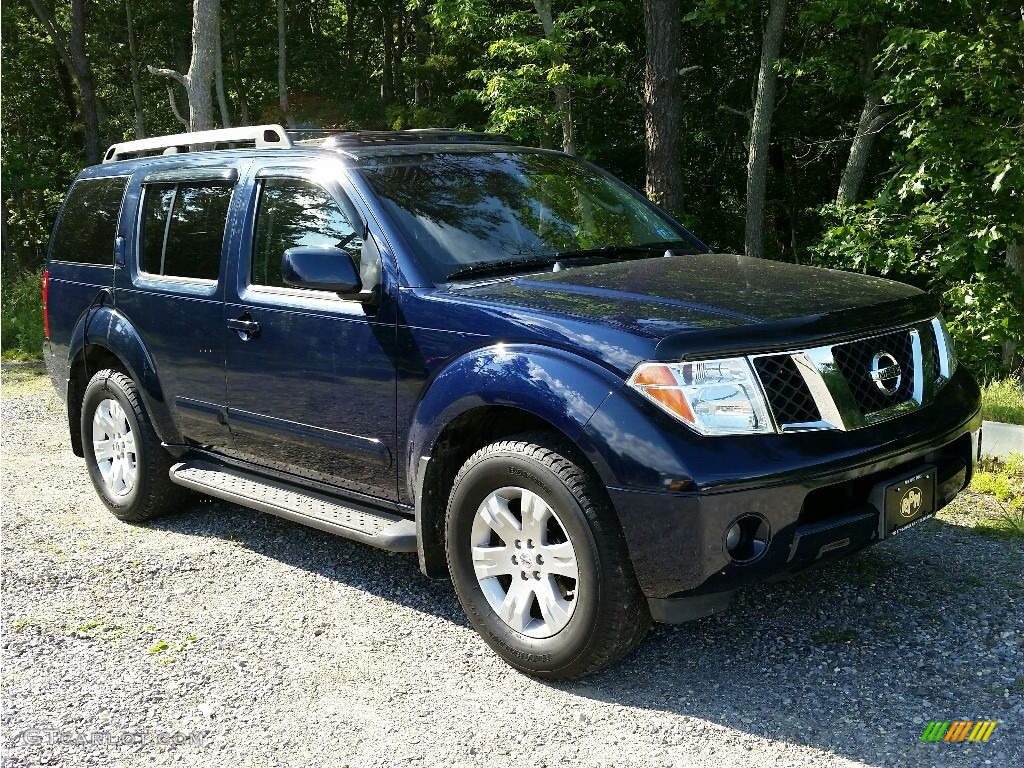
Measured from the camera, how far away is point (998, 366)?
34.7 ft

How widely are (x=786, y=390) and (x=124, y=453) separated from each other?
3979 mm

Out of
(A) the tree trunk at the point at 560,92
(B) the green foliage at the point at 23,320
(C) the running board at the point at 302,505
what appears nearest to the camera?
(C) the running board at the point at 302,505

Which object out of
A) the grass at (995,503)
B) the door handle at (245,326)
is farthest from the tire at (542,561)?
the grass at (995,503)

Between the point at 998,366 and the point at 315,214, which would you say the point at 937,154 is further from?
the point at 315,214

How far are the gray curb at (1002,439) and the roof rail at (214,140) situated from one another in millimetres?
4216

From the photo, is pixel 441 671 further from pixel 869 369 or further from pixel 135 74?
pixel 135 74

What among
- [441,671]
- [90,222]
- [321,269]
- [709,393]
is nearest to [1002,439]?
[709,393]

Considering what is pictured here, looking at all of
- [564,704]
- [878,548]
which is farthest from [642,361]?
[878,548]

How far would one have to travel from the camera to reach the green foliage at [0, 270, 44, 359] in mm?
13727

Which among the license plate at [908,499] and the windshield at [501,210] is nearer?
the license plate at [908,499]

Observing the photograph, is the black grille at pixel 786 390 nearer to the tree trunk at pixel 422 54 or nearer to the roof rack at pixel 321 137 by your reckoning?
the roof rack at pixel 321 137

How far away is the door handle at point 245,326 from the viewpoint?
15.4ft

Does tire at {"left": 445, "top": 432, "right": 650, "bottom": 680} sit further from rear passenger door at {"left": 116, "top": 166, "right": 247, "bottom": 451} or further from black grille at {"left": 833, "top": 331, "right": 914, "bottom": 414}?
rear passenger door at {"left": 116, "top": 166, "right": 247, "bottom": 451}

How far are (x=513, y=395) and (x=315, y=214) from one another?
5.02ft
